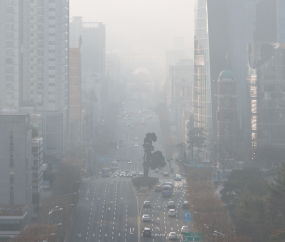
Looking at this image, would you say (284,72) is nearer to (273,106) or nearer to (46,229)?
(273,106)

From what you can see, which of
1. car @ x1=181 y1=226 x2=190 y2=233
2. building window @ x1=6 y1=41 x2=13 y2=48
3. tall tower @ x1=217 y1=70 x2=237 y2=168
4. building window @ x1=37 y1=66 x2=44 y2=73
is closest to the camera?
car @ x1=181 y1=226 x2=190 y2=233

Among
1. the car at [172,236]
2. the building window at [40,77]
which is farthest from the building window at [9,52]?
the car at [172,236]

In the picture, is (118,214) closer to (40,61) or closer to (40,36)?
(40,61)

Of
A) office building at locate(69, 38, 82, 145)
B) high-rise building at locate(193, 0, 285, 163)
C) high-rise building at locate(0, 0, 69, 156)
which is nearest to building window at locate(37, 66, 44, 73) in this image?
high-rise building at locate(0, 0, 69, 156)

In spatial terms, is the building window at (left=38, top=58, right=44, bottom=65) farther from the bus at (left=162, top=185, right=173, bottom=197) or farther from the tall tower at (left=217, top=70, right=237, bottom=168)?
the bus at (left=162, top=185, right=173, bottom=197)

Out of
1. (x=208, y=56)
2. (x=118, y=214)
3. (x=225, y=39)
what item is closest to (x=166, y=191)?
(x=118, y=214)

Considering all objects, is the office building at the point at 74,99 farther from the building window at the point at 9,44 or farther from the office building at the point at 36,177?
the office building at the point at 36,177
